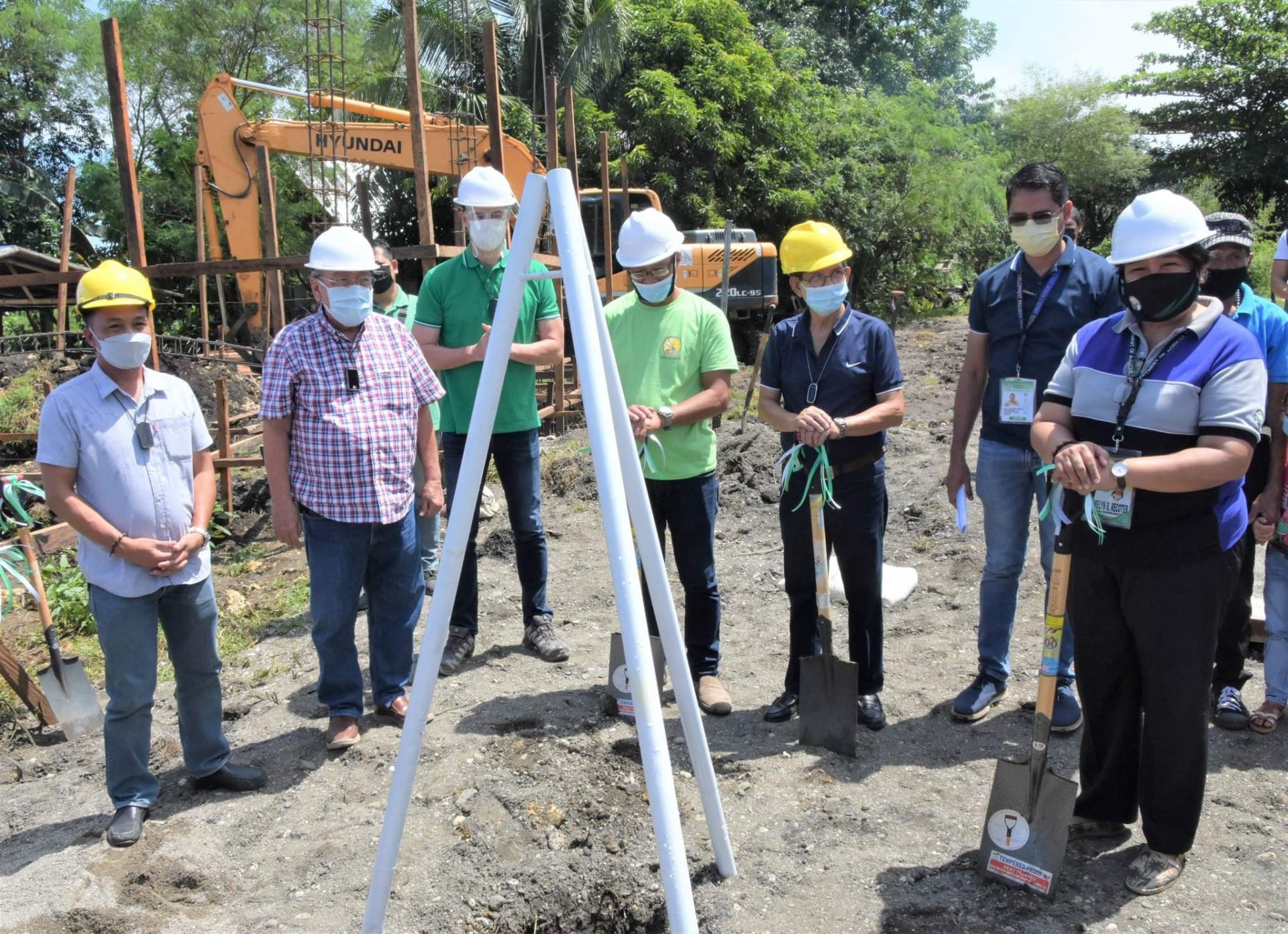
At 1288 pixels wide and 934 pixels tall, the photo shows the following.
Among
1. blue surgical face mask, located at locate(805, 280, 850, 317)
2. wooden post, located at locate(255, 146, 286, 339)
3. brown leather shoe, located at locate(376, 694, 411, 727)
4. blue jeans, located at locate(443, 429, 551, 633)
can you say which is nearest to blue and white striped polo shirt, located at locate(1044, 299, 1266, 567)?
blue surgical face mask, located at locate(805, 280, 850, 317)

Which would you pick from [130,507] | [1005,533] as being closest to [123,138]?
[130,507]

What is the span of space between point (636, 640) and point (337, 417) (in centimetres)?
210

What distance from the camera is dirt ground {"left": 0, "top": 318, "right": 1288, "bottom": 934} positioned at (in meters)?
2.93

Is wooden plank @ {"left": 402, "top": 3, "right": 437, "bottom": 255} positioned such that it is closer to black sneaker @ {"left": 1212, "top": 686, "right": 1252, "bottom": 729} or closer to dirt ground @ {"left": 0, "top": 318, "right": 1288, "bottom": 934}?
dirt ground @ {"left": 0, "top": 318, "right": 1288, "bottom": 934}

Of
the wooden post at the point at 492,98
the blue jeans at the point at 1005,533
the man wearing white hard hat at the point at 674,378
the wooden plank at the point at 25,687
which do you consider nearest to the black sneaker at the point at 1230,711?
the blue jeans at the point at 1005,533

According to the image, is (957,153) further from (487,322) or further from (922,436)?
(487,322)

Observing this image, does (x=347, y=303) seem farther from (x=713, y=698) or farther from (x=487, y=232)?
(x=713, y=698)

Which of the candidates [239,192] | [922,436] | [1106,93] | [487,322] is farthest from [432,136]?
[1106,93]

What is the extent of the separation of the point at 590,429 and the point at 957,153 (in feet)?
99.6

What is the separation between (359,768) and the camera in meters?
3.83

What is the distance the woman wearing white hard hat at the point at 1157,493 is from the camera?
8.65ft

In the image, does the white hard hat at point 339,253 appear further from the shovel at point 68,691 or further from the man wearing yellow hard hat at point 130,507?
the shovel at point 68,691

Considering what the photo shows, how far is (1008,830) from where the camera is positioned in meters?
2.96

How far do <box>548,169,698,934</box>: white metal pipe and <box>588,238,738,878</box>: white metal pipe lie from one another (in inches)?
3.0
